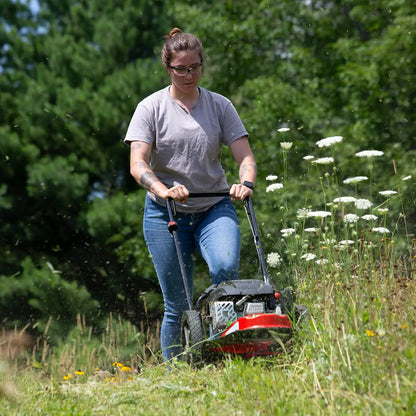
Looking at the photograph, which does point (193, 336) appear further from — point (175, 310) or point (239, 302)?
point (175, 310)

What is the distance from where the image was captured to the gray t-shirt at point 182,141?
406 cm

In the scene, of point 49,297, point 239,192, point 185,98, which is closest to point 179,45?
point 185,98

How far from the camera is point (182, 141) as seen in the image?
13.3ft

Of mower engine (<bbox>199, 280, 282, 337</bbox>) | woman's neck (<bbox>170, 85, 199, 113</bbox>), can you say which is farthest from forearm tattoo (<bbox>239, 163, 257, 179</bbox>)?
mower engine (<bbox>199, 280, 282, 337</bbox>)

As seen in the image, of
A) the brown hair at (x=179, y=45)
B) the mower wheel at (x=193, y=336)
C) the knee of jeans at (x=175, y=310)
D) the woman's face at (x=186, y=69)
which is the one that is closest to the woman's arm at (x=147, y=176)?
the woman's face at (x=186, y=69)

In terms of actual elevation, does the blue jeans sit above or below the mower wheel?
above

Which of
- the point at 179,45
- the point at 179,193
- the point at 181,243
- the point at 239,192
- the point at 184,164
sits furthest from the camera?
the point at 181,243

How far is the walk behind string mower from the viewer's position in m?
3.35

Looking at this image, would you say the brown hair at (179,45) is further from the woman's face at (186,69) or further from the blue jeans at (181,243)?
the blue jeans at (181,243)

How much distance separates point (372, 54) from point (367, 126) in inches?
54.9

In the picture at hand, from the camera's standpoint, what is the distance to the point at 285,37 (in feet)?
53.7

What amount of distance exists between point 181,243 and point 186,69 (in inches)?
40.7

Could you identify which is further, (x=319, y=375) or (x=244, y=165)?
(x=244, y=165)

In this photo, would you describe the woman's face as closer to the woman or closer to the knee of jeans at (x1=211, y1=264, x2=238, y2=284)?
the woman
